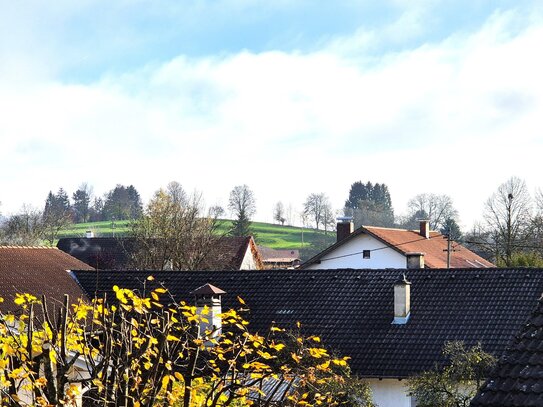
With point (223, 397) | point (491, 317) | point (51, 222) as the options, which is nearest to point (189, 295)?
point (491, 317)

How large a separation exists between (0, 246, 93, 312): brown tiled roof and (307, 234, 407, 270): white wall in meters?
18.2

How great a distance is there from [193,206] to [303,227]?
231 feet

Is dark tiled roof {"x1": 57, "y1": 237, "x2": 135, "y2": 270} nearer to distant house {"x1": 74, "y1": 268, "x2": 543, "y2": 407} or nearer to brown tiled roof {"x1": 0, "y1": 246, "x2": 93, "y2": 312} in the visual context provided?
brown tiled roof {"x1": 0, "y1": 246, "x2": 93, "y2": 312}

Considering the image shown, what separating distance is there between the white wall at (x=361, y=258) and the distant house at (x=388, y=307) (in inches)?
697

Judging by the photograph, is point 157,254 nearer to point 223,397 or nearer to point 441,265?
point 441,265

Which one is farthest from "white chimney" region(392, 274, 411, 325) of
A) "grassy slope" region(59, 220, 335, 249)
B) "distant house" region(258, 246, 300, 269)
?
"grassy slope" region(59, 220, 335, 249)

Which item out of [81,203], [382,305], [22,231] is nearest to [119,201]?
[81,203]

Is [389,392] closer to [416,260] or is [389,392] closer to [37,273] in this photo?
[416,260]

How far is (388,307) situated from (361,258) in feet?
67.1

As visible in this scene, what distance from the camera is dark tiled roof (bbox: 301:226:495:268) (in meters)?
45.8

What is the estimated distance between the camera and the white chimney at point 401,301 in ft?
81.8

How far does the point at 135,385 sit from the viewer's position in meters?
8.20

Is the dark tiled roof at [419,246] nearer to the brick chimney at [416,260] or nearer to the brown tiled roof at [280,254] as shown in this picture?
the brick chimney at [416,260]

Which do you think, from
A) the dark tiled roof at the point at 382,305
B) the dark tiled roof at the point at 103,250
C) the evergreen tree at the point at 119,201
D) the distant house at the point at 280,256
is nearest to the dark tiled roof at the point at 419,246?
the dark tiled roof at the point at 103,250
